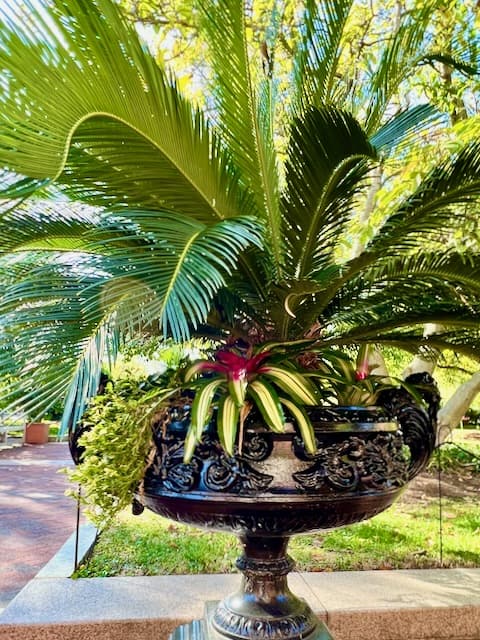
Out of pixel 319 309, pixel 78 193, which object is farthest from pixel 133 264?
pixel 319 309

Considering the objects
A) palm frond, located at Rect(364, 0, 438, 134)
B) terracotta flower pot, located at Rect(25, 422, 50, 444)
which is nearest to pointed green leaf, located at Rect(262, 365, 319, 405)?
palm frond, located at Rect(364, 0, 438, 134)

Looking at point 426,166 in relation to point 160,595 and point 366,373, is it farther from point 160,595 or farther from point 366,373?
point 160,595

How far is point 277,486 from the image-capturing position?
107 cm

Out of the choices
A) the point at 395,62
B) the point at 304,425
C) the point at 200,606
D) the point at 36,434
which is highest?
the point at 395,62

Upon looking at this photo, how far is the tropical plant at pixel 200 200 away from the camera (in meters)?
0.90

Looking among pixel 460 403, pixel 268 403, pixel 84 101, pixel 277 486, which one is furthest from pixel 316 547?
pixel 84 101

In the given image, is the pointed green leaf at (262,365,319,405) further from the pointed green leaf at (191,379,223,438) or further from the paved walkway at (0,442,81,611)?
the paved walkway at (0,442,81,611)

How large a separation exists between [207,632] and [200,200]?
1.09 meters

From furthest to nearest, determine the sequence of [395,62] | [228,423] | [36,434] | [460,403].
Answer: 1. [36,434]
2. [460,403]
3. [395,62]
4. [228,423]

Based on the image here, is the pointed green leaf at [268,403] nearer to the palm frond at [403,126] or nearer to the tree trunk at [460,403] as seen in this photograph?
the palm frond at [403,126]

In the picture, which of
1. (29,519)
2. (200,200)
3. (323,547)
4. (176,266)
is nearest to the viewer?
(176,266)

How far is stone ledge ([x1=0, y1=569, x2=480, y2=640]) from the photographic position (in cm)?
192

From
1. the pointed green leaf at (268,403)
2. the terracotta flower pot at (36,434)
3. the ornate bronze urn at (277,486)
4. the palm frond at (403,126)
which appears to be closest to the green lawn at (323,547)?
the ornate bronze urn at (277,486)

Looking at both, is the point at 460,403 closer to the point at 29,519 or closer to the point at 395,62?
the point at 395,62
